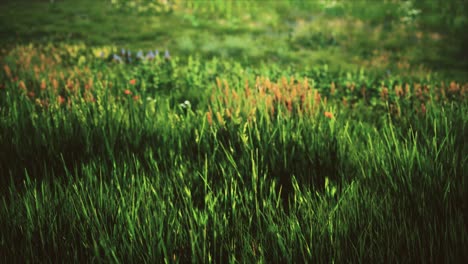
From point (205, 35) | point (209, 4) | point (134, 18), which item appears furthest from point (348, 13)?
point (134, 18)

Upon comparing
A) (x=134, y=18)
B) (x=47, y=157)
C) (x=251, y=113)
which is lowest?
(x=47, y=157)

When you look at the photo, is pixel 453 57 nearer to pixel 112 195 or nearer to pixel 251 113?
pixel 251 113

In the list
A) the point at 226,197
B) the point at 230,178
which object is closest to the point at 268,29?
the point at 230,178

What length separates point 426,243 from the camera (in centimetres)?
164

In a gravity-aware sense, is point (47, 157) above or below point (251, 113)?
below

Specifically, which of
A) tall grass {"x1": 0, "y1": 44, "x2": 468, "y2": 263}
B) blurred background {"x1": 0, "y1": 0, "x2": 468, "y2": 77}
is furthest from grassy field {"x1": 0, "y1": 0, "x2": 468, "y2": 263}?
blurred background {"x1": 0, "y1": 0, "x2": 468, "y2": 77}

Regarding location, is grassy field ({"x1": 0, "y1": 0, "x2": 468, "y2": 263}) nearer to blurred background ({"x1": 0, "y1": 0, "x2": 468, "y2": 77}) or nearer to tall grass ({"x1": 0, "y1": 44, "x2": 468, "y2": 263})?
tall grass ({"x1": 0, "y1": 44, "x2": 468, "y2": 263})

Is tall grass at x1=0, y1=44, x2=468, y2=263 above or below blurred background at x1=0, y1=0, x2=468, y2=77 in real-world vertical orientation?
below

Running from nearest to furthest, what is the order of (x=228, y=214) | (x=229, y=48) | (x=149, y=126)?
(x=228, y=214), (x=149, y=126), (x=229, y=48)

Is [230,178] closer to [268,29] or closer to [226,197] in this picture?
[226,197]

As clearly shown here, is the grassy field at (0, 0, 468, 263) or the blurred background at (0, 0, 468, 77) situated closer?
the grassy field at (0, 0, 468, 263)

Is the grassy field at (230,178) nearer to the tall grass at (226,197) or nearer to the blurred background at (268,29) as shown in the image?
the tall grass at (226,197)

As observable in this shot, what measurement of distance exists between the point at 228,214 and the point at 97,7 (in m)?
14.7

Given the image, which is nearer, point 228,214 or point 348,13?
point 228,214
